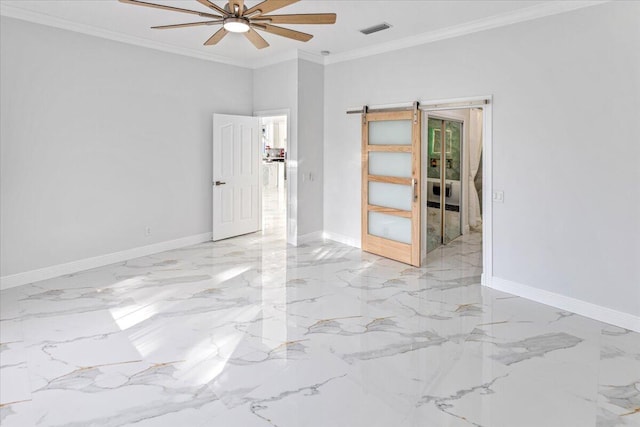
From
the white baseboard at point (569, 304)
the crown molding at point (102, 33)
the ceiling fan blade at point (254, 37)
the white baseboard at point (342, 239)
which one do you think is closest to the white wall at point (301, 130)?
the white baseboard at point (342, 239)

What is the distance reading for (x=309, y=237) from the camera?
21.5 ft

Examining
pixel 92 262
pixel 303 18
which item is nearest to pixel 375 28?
pixel 303 18

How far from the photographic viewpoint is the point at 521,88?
419 cm

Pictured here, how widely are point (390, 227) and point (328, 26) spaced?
266 cm

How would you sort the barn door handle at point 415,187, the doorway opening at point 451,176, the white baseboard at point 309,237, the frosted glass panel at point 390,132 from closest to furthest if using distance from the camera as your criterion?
the barn door handle at point 415,187 → the frosted glass panel at point 390,132 → the white baseboard at point 309,237 → the doorway opening at point 451,176

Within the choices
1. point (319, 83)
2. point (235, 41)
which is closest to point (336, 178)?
point (319, 83)

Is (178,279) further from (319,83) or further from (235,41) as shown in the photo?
(319,83)

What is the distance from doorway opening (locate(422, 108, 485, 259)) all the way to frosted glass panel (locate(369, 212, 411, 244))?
0.91m

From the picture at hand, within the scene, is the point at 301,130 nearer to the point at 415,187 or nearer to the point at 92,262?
the point at 415,187

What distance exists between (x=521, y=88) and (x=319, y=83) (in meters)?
3.09

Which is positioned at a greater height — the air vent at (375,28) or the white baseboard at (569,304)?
the air vent at (375,28)

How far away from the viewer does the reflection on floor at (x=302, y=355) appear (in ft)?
7.84

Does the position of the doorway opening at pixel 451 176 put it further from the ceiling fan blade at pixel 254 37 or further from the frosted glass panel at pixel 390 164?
the ceiling fan blade at pixel 254 37

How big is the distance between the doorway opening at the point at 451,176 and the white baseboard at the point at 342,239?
112 centimetres
